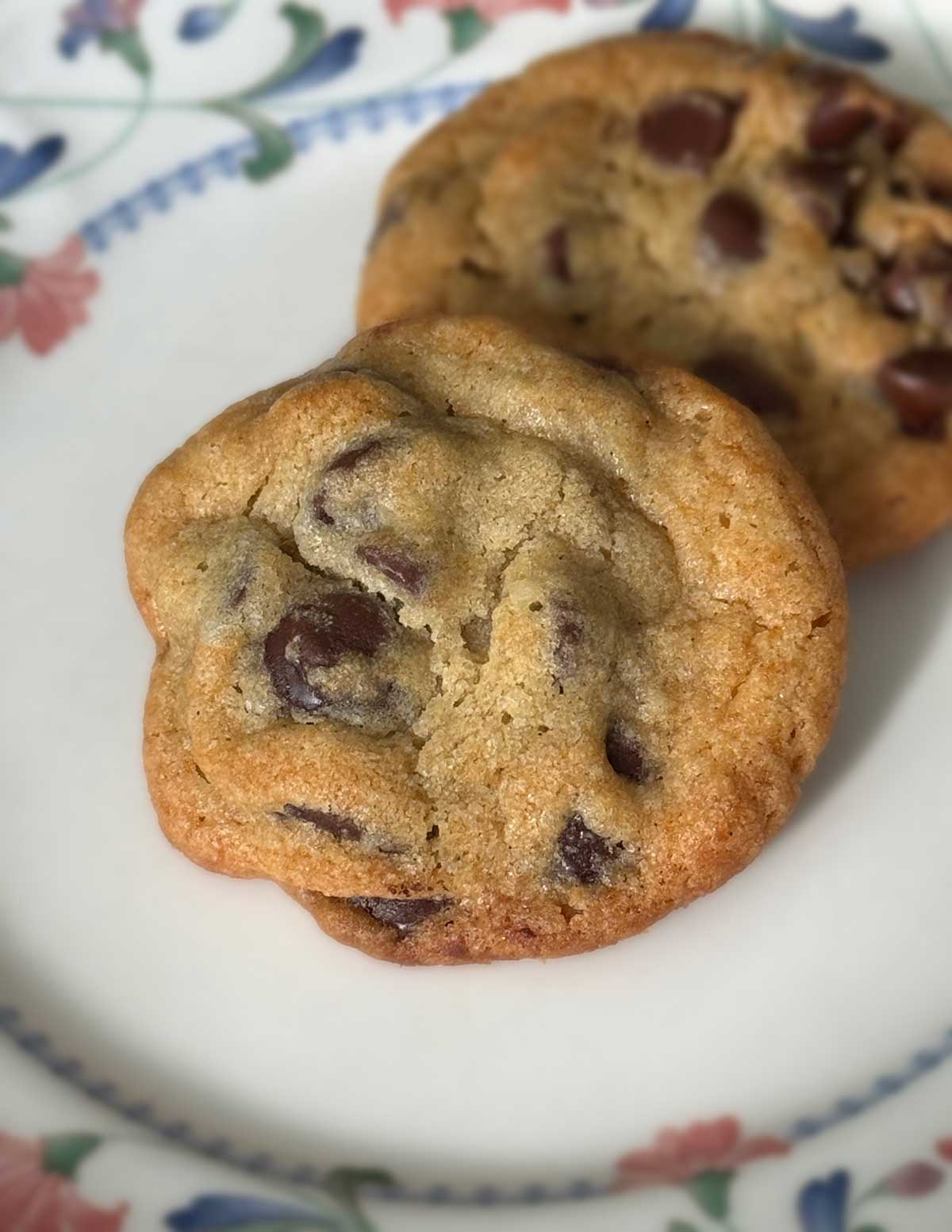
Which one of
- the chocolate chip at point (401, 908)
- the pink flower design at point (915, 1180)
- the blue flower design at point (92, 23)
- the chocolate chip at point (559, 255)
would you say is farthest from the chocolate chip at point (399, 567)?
the blue flower design at point (92, 23)

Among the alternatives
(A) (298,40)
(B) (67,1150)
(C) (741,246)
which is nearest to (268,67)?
(A) (298,40)

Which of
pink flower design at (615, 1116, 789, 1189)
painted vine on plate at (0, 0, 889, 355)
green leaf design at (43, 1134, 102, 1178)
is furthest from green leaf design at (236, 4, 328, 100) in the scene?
pink flower design at (615, 1116, 789, 1189)

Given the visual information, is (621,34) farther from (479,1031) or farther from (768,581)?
(479,1031)

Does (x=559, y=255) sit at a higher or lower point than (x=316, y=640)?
higher

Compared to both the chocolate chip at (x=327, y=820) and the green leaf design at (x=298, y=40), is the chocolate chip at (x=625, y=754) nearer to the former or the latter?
the chocolate chip at (x=327, y=820)

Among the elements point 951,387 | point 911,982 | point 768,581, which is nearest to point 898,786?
point 911,982

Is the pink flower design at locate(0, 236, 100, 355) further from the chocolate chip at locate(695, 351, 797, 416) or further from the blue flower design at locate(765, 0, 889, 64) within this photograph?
the blue flower design at locate(765, 0, 889, 64)

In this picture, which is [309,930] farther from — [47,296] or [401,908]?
[47,296]
